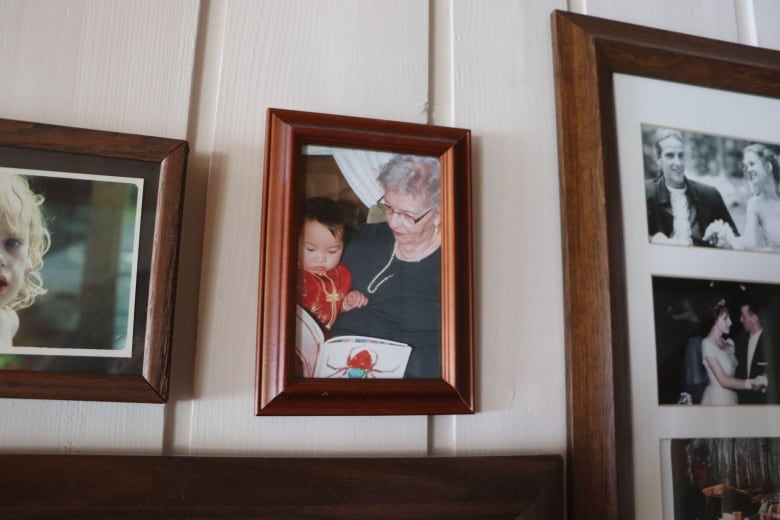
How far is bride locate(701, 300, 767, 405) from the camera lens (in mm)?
540

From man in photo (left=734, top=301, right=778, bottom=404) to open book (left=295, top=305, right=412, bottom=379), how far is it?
31 cm

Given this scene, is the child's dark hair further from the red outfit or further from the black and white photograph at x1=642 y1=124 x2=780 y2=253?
the black and white photograph at x1=642 y1=124 x2=780 y2=253

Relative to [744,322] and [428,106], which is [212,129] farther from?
[744,322]

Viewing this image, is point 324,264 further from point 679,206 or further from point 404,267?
point 679,206

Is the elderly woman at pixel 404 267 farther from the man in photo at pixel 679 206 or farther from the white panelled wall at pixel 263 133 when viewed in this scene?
the man in photo at pixel 679 206

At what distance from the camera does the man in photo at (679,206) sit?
0.55 m

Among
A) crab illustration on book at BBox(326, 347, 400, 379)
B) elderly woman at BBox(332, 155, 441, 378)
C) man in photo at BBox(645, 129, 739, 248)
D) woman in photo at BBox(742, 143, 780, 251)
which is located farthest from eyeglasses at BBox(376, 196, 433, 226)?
woman in photo at BBox(742, 143, 780, 251)

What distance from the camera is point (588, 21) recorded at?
566 mm

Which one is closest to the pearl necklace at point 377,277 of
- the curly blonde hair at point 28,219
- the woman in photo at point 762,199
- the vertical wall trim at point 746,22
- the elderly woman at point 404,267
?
the elderly woman at point 404,267

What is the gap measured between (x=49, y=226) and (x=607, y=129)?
460 millimetres

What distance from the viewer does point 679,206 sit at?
1.83 feet

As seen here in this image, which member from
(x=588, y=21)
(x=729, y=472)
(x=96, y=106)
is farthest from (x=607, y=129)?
(x=96, y=106)

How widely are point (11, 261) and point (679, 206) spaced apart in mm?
547

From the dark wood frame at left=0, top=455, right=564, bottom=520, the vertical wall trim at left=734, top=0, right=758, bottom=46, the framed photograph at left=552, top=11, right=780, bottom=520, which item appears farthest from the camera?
the vertical wall trim at left=734, top=0, right=758, bottom=46
